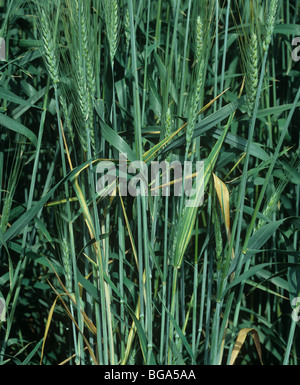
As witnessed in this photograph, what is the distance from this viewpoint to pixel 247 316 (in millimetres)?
1489

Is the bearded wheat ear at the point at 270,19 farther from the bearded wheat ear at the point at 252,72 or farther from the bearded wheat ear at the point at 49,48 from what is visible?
the bearded wheat ear at the point at 49,48

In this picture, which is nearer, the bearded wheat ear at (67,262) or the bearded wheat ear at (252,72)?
the bearded wheat ear at (252,72)

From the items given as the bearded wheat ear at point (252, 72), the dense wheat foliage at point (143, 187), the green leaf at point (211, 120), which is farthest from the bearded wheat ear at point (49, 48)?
the bearded wheat ear at point (252, 72)

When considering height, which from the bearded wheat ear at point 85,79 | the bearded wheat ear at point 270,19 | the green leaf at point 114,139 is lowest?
the green leaf at point 114,139

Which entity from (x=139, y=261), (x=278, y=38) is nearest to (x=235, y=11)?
(x=278, y=38)

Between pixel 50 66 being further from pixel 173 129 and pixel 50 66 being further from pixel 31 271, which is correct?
pixel 31 271

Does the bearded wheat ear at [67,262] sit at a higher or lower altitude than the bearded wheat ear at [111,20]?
lower

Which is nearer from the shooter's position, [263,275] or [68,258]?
[68,258]

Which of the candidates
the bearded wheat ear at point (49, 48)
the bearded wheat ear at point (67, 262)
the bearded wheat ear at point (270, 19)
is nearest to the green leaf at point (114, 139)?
the bearded wheat ear at point (49, 48)

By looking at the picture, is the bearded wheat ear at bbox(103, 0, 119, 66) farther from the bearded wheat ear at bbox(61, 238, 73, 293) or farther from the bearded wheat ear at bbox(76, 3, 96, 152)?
the bearded wheat ear at bbox(61, 238, 73, 293)

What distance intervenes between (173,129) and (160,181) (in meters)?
0.14

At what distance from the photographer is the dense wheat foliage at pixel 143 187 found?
990 mm

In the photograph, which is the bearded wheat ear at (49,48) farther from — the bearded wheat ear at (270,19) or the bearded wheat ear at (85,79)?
the bearded wheat ear at (270,19)

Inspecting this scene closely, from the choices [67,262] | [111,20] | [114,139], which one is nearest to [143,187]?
[114,139]
